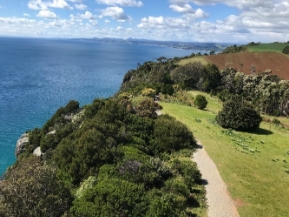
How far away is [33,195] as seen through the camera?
15.3m

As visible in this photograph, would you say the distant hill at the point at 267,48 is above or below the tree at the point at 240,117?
above

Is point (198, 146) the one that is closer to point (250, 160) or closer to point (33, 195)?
point (250, 160)

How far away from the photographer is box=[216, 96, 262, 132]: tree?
3981 centimetres

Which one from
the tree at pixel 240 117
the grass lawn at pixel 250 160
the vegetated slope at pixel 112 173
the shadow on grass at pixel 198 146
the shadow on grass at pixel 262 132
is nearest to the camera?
the vegetated slope at pixel 112 173

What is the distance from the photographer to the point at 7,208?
47.0 ft

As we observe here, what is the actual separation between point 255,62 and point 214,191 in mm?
88484

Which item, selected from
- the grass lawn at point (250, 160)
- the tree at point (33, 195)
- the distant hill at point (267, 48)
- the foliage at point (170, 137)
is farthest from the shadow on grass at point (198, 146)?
the distant hill at point (267, 48)

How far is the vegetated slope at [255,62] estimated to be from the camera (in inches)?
→ 3716

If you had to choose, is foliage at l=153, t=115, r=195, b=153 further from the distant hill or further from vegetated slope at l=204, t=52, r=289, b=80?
the distant hill

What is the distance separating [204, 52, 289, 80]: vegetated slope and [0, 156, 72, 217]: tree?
8648cm

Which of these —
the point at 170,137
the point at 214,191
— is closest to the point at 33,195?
the point at 214,191

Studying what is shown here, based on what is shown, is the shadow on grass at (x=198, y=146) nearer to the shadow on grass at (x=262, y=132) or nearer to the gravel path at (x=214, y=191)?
the gravel path at (x=214, y=191)

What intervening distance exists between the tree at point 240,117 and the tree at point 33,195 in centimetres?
2889

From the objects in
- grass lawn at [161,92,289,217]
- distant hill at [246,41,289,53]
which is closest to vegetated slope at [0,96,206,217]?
grass lawn at [161,92,289,217]
